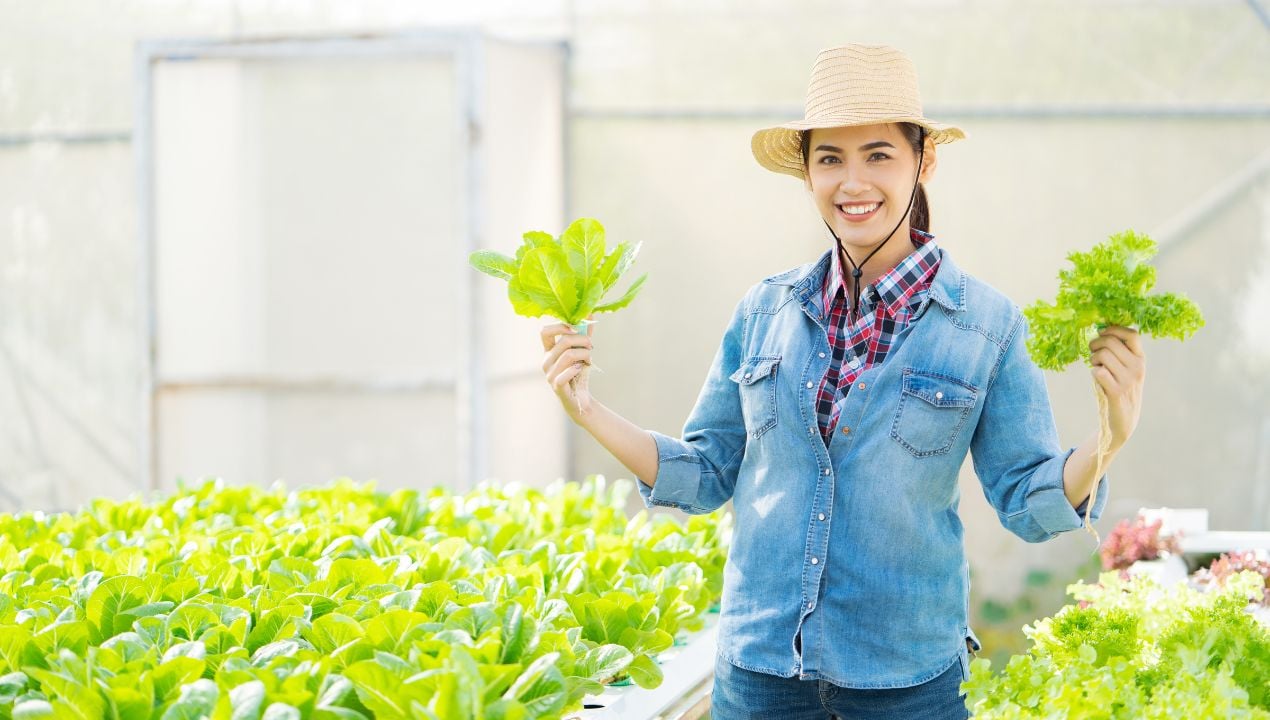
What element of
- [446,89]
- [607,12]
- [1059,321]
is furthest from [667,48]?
[1059,321]

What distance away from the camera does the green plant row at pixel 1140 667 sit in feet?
5.53

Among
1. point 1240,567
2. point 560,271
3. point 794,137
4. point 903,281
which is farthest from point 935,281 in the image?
point 1240,567

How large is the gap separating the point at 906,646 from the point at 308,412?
4.24m

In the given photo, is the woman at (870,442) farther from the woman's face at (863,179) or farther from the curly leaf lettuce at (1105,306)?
the curly leaf lettuce at (1105,306)

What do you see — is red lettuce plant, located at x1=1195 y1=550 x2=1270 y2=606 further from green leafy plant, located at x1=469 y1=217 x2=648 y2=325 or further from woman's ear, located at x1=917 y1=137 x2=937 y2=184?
green leafy plant, located at x1=469 y1=217 x2=648 y2=325

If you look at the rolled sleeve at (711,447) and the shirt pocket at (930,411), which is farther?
the rolled sleeve at (711,447)

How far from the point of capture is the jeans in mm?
2115

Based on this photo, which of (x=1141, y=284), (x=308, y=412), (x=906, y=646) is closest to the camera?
(x=1141, y=284)

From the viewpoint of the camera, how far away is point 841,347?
2.28 m

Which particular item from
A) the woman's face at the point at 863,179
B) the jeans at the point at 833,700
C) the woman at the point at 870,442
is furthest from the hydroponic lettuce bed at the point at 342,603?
the woman's face at the point at 863,179

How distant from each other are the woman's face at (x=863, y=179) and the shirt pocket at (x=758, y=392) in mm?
234

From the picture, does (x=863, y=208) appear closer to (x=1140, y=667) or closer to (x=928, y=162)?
(x=928, y=162)

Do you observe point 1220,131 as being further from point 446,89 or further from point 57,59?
point 57,59

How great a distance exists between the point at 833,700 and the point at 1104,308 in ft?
2.48
